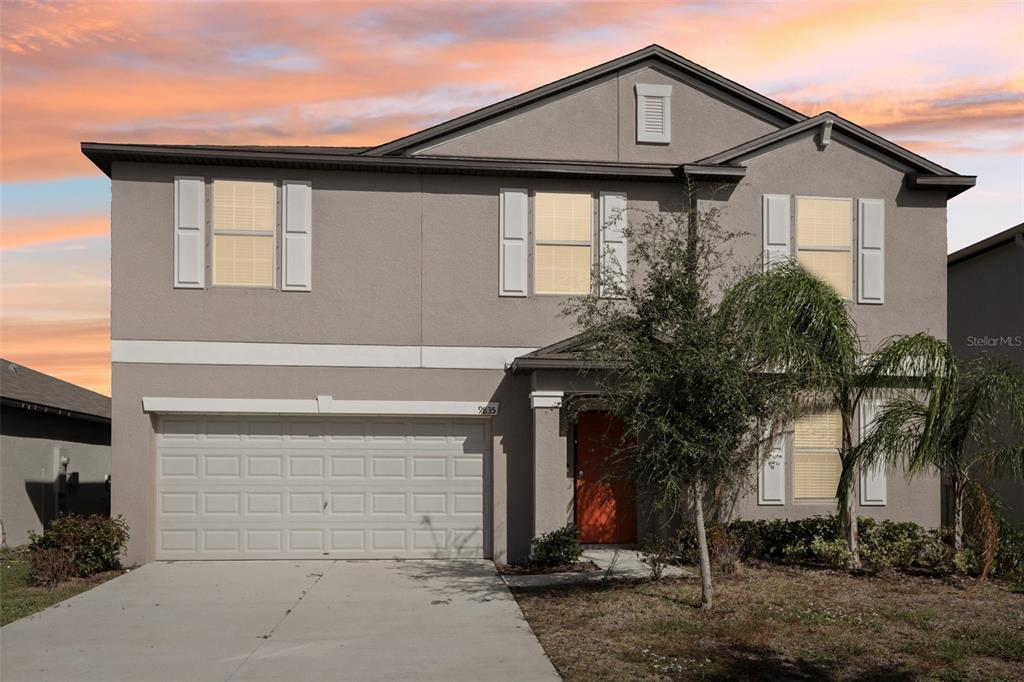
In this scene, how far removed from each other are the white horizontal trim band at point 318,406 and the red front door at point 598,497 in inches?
62.0

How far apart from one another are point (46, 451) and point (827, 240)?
15.3 meters

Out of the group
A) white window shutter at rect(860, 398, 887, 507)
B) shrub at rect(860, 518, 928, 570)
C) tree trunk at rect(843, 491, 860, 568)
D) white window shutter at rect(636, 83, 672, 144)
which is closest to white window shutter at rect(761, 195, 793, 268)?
white window shutter at rect(636, 83, 672, 144)

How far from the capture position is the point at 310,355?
16109 mm

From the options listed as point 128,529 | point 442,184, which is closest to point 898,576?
point 442,184

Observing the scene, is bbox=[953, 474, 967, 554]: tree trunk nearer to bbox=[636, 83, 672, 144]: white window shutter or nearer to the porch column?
the porch column

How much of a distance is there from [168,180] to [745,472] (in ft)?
31.6

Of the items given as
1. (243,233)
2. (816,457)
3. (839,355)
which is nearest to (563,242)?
(839,355)

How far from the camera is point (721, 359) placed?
1160 cm

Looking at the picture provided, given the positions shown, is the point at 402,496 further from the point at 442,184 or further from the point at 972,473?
the point at 972,473

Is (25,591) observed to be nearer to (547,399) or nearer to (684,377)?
(547,399)

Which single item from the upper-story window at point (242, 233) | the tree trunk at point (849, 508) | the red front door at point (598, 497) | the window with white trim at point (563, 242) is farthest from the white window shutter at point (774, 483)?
the upper-story window at point (242, 233)

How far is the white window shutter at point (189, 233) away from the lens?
15898mm

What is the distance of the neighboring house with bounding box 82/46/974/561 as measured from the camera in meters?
15.9

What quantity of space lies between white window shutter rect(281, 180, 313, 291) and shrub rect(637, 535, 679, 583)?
6.49 m
